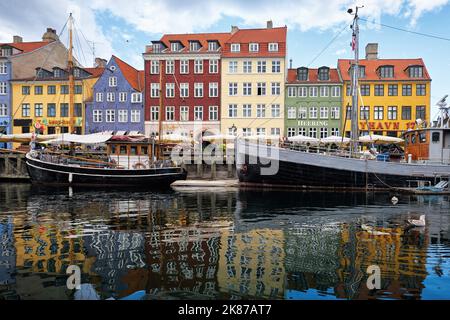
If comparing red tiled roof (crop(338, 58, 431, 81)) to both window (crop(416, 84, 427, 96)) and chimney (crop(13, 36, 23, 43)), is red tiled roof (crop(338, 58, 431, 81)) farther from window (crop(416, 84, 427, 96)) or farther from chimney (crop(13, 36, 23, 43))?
chimney (crop(13, 36, 23, 43))

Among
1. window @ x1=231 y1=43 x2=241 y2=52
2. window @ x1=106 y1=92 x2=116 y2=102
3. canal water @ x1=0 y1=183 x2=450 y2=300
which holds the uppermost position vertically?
window @ x1=231 y1=43 x2=241 y2=52

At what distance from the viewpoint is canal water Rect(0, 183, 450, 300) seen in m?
8.02

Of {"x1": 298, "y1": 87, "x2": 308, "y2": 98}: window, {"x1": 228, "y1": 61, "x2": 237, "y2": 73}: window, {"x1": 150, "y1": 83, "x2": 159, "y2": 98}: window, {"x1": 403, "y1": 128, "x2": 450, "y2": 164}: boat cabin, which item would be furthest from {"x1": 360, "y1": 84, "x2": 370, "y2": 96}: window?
{"x1": 150, "y1": 83, "x2": 159, "y2": 98}: window

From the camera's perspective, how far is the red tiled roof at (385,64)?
47625 millimetres

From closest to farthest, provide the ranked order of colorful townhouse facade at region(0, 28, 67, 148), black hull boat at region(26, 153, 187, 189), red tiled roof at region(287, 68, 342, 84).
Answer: black hull boat at region(26, 153, 187, 189) < red tiled roof at region(287, 68, 342, 84) < colorful townhouse facade at region(0, 28, 67, 148)

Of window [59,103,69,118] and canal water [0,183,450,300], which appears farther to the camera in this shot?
window [59,103,69,118]

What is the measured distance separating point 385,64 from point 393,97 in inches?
218

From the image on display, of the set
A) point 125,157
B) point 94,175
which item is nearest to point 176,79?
point 125,157

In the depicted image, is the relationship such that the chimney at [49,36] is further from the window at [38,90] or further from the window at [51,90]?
the window at [51,90]

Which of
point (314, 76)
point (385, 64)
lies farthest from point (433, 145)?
point (385, 64)

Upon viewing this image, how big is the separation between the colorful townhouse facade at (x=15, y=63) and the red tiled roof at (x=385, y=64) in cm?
3990

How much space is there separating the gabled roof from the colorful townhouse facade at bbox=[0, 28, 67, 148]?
32.5 feet

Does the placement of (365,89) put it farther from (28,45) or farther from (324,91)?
(28,45)

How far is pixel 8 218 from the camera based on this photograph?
16641 mm
